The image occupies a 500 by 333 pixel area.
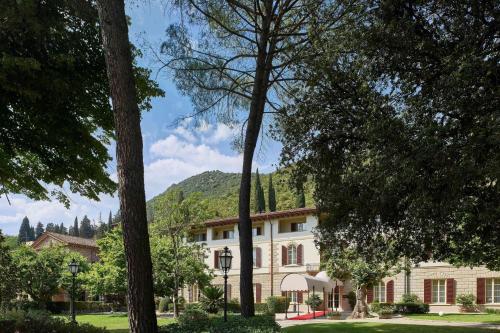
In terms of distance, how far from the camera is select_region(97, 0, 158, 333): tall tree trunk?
698 centimetres

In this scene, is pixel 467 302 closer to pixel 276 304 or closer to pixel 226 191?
pixel 276 304

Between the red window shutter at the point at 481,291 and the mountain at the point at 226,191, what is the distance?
12.4 metres

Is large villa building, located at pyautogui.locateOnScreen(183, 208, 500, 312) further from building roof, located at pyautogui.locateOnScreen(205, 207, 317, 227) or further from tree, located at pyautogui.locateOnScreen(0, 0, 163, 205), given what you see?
tree, located at pyautogui.locateOnScreen(0, 0, 163, 205)

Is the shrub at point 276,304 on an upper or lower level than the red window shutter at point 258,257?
lower

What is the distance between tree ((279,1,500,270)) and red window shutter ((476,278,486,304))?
76.1 ft

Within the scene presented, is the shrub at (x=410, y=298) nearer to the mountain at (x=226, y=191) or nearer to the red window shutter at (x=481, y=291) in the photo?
the red window shutter at (x=481, y=291)

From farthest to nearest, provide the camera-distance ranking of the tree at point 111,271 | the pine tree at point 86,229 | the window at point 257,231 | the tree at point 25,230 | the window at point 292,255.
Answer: the tree at point 25,230, the pine tree at point 86,229, the window at point 257,231, the window at point 292,255, the tree at point 111,271

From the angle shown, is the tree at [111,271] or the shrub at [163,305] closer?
the tree at [111,271]

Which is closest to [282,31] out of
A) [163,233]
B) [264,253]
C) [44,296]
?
[163,233]

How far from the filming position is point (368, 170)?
10.4 metres

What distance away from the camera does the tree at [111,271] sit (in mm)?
32500

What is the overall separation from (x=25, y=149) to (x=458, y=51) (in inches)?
465

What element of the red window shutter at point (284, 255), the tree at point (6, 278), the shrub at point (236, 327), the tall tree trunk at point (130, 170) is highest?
the tall tree trunk at point (130, 170)

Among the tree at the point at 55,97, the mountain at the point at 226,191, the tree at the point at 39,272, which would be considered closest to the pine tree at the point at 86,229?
the mountain at the point at 226,191
